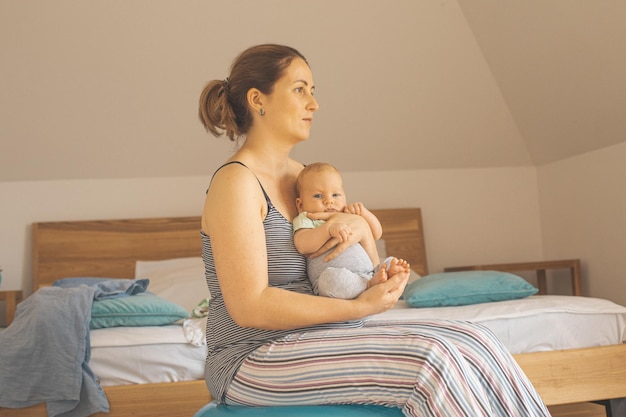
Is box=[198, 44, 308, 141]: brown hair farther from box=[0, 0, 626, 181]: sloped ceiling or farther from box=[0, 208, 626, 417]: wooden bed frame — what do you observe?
box=[0, 0, 626, 181]: sloped ceiling

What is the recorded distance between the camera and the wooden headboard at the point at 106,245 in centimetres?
381

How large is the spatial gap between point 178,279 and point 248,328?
2074 mm

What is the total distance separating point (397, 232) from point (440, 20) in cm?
112

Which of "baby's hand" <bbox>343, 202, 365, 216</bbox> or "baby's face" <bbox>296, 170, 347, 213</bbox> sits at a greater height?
"baby's face" <bbox>296, 170, 347, 213</bbox>

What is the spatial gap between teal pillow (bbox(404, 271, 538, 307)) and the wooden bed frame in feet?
1.24

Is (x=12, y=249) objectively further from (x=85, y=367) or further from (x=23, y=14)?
(x=85, y=367)

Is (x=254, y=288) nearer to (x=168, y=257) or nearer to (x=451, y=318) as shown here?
(x=451, y=318)

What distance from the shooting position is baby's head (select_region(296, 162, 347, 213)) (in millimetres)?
1734

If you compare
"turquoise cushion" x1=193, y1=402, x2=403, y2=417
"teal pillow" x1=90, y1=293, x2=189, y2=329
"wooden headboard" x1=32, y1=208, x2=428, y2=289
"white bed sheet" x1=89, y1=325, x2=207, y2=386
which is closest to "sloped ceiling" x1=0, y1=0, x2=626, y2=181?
"wooden headboard" x1=32, y1=208, x2=428, y2=289

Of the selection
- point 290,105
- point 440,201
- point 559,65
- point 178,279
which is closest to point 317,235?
point 290,105

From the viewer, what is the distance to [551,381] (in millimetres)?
2613

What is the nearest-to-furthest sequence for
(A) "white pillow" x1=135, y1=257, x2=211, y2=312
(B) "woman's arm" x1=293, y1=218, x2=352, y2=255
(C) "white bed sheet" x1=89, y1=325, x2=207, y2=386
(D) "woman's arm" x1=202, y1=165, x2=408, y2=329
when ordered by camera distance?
(D) "woman's arm" x1=202, y1=165, x2=408, y2=329
(B) "woman's arm" x1=293, y1=218, x2=352, y2=255
(C) "white bed sheet" x1=89, y1=325, x2=207, y2=386
(A) "white pillow" x1=135, y1=257, x2=211, y2=312

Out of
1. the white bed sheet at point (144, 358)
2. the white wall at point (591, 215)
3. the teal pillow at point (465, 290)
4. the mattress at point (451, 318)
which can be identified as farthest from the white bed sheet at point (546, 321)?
the white wall at point (591, 215)

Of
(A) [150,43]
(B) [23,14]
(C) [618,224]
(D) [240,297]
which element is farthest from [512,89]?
(D) [240,297]
